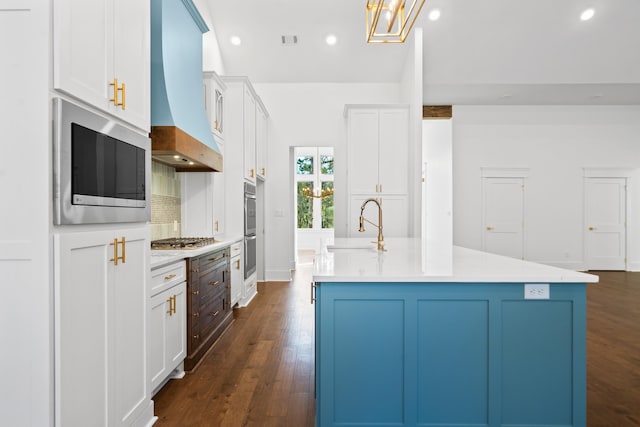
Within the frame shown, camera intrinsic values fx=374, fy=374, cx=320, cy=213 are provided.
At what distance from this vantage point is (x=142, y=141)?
1.94 metres

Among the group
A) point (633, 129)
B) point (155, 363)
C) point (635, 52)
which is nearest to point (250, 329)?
point (155, 363)

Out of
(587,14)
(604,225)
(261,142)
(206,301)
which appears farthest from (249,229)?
(604,225)

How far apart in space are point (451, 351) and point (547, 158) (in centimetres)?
721

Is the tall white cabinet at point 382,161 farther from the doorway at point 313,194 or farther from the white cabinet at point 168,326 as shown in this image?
the doorway at point 313,194

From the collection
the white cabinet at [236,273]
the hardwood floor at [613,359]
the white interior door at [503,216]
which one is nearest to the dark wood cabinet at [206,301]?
the white cabinet at [236,273]

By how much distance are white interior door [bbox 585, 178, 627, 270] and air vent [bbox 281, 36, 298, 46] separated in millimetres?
6260

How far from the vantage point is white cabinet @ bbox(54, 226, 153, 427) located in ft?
4.39

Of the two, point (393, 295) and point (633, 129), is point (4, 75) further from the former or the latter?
point (633, 129)

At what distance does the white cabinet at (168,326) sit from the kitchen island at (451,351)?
3.65 ft

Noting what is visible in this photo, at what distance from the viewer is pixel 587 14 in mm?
5305

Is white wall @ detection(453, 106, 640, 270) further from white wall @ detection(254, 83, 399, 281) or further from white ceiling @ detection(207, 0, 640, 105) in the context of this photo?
white wall @ detection(254, 83, 399, 281)

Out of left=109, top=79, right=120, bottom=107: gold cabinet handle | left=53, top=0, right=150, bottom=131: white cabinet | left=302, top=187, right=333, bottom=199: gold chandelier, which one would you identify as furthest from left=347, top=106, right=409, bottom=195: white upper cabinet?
left=302, top=187, right=333, bottom=199: gold chandelier

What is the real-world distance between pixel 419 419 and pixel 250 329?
94.7 inches

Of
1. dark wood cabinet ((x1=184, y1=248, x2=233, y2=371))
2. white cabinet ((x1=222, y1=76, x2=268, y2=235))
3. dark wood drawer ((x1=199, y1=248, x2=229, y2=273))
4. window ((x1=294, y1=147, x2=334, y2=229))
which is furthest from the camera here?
window ((x1=294, y1=147, x2=334, y2=229))
